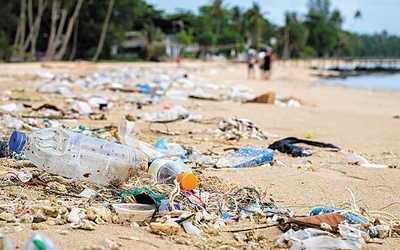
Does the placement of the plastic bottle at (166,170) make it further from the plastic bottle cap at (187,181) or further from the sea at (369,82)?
the sea at (369,82)

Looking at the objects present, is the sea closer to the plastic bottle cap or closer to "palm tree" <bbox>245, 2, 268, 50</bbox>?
"palm tree" <bbox>245, 2, 268, 50</bbox>

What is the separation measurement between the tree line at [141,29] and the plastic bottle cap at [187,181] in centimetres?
3073

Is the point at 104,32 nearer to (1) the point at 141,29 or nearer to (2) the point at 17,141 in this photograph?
(1) the point at 141,29

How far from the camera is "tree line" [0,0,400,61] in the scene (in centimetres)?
3544

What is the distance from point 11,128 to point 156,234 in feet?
10.8

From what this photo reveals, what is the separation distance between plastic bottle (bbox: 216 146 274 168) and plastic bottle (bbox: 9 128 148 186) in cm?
88

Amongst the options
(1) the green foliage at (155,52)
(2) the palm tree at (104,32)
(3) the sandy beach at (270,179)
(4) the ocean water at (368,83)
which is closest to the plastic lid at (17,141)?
(3) the sandy beach at (270,179)

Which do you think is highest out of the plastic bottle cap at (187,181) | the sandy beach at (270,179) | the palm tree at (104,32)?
the palm tree at (104,32)

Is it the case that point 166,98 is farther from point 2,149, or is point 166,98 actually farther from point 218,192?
point 218,192

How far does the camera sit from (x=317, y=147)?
5.45 metres

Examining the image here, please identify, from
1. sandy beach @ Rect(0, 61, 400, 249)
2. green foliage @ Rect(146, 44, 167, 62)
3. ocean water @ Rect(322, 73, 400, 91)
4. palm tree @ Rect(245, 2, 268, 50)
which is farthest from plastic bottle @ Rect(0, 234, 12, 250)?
palm tree @ Rect(245, 2, 268, 50)

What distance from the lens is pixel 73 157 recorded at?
3402 millimetres

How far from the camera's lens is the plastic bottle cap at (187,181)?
124 inches

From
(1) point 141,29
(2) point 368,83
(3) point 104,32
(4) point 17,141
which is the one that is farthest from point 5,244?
(1) point 141,29
